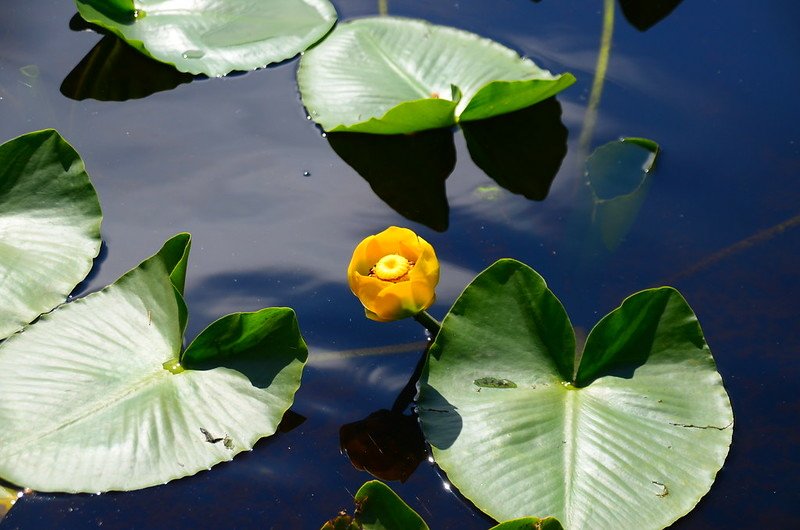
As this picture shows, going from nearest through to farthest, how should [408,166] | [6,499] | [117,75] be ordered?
[6,499], [408,166], [117,75]

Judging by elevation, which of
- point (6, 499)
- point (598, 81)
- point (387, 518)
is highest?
point (598, 81)

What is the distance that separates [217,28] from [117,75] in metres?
0.29

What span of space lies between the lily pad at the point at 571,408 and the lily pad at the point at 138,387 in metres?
0.30

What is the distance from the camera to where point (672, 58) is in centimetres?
230

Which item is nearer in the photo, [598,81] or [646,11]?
[598,81]

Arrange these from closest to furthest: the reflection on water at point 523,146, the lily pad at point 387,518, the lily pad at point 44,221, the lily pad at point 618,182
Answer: the lily pad at point 387,518 < the lily pad at point 44,221 < the lily pad at point 618,182 < the reflection on water at point 523,146

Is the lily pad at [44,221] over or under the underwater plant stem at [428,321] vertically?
over

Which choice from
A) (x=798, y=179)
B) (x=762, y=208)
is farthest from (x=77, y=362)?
(x=798, y=179)

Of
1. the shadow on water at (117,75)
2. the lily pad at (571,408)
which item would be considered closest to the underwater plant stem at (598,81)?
the lily pad at (571,408)

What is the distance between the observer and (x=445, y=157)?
2.09 meters

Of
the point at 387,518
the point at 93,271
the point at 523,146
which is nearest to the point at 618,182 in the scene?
the point at 523,146

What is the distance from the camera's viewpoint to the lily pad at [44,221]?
5.53 ft

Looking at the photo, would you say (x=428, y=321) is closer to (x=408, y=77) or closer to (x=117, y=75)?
(x=408, y=77)

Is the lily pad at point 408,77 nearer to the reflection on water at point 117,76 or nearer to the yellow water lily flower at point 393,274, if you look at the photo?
the reflection on water at point 117,76
